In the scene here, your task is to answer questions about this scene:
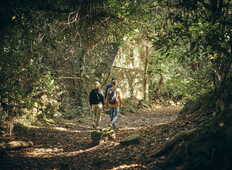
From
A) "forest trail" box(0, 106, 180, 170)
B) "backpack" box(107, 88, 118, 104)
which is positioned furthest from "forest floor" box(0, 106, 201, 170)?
"backpack" box(107, 88, 118, 104)

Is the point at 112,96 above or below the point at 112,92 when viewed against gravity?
below

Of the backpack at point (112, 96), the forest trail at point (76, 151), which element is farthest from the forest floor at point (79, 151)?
the backpack at point (112, 96)

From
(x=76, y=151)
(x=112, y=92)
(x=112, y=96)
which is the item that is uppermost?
(x=112, y=92)

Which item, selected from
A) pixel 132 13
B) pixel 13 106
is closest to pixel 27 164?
pixel 13 106

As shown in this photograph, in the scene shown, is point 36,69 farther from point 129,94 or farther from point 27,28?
point 129,94

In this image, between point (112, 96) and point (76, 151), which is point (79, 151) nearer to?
point (76, 151)

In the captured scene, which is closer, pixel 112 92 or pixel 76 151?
pixel 76 151

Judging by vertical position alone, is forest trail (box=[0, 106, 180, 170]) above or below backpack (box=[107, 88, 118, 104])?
below

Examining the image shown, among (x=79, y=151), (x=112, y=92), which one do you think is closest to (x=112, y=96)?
(x=112, y=92)

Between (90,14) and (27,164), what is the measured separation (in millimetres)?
7606

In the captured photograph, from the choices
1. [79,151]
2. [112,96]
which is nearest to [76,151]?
[79,151]

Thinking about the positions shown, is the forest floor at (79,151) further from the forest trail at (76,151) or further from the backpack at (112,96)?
the backpack at (112,96)

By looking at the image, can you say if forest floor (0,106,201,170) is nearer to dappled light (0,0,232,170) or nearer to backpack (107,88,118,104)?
dappled light (0,0,232,170)

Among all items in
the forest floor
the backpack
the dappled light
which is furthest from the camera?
the backpack
